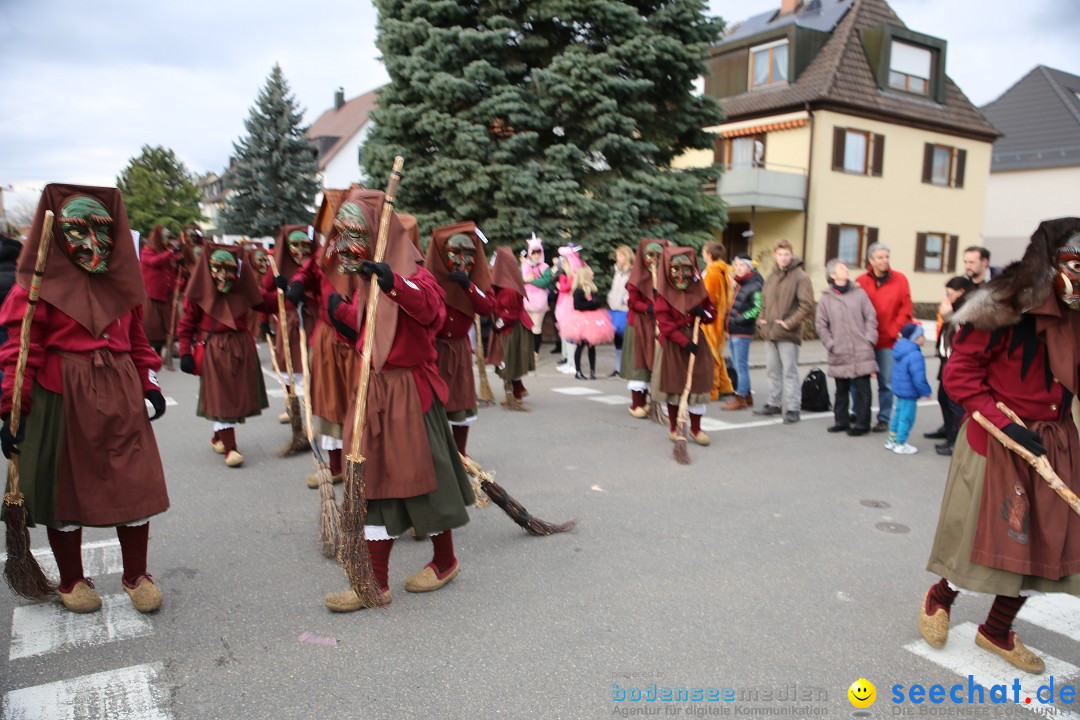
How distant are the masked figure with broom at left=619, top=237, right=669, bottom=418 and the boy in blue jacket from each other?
247cm

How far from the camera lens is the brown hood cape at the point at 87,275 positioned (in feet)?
12.1

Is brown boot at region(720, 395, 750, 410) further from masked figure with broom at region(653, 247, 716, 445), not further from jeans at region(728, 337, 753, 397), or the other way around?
masked figure with broom at region(653, 247, 716, 445)

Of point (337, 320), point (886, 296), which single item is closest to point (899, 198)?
point (886, 296)

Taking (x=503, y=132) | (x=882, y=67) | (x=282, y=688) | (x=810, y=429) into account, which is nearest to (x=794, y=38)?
(x=882, y=67)

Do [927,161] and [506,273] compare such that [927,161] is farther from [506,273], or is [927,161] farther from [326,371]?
[326,371]

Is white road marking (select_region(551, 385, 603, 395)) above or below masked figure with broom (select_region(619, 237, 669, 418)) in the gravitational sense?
below

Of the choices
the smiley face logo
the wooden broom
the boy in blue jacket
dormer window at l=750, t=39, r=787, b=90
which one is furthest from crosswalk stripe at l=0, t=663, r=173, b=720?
dormer window at l=750, t=39, r=787, b=90

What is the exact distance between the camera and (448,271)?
20.1ft

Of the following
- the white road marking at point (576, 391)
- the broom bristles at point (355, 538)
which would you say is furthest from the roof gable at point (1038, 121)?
the broom bristles at point (355, 538)

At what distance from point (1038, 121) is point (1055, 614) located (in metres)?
37.1

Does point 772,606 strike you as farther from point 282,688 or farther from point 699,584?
point 282,688

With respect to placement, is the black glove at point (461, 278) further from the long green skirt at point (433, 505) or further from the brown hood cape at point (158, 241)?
the brown hood cape at point (158, 241)

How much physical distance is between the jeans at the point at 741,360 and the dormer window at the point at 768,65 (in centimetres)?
1791

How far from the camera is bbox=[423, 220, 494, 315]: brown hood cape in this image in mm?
6105
